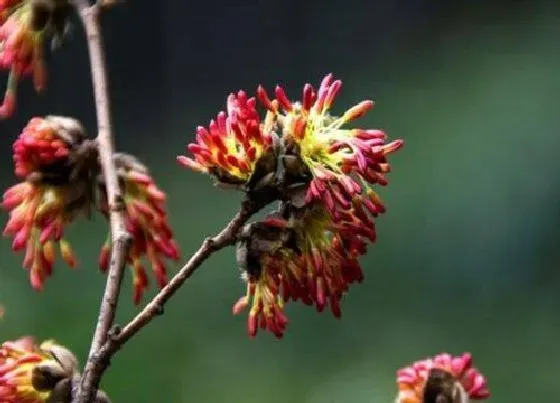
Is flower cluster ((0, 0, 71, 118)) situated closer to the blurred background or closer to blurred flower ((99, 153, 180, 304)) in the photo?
blurred flower ((99, 153, 180, 304))

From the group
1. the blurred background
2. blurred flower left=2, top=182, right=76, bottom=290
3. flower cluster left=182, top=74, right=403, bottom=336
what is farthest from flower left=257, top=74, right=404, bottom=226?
the blurred background

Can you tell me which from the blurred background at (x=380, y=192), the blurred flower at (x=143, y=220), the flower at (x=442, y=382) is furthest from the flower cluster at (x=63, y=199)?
the blurred background at (x=380, y=192)

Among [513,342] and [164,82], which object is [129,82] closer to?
[164,82]

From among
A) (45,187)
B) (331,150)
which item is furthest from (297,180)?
(45,187)

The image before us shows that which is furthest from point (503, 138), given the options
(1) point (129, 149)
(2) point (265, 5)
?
(1) point (129, 149)

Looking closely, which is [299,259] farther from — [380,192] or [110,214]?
[380,192]
